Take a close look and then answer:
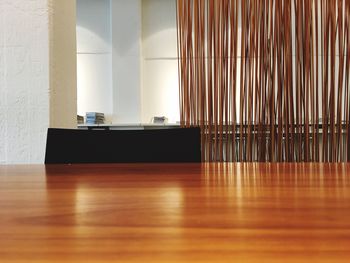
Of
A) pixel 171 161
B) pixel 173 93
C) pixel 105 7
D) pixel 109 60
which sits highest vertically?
pixel 105 7

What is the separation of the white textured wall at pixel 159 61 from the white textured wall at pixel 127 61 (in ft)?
0.67

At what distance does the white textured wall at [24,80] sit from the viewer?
154 centimetres

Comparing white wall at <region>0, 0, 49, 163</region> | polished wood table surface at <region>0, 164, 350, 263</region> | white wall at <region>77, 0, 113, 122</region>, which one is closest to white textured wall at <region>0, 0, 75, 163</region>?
white wall at <region>0, 0, 49, 163</region>

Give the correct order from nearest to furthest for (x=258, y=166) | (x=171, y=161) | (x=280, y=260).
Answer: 1. (x=280, y=260)
2. (x=258, y=166)
3. (x=171, y=161)

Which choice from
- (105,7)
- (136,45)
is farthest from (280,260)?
(105,7)

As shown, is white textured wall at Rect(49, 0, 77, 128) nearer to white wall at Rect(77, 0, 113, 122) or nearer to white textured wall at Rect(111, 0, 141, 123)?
white textured wall at Rect(111, 0, 141, 123)

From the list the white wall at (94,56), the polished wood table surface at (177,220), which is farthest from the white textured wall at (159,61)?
the polished wood table surface at (177,220)

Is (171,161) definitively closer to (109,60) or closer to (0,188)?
(0,188)

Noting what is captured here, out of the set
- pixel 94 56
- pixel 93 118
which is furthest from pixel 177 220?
pixel 94 56

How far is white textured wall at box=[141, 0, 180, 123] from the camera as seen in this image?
5.74 metres

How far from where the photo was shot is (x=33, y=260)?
0.76 feet

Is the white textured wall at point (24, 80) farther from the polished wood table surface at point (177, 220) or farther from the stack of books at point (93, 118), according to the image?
the stack of books at point (93, 118)

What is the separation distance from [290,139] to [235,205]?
1.39 metres

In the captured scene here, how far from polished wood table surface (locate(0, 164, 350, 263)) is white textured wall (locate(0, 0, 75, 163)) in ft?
3.19
